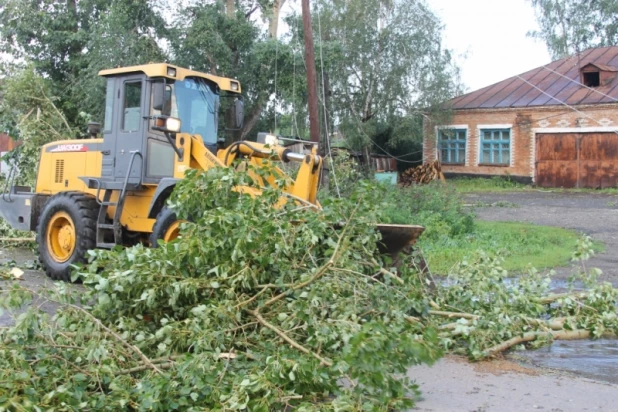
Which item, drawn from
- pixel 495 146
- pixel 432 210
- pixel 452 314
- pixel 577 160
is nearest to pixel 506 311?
pixel 452 314

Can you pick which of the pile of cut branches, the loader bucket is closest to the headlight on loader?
the loader bucket

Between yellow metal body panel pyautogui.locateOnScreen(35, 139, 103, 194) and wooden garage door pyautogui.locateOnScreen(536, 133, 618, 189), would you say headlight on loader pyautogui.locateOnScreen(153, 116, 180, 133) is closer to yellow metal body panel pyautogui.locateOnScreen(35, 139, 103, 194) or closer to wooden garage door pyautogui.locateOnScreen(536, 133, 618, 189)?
yellow metal body panel pyautogui.locateOnScreen(35, 139, 103, 194)

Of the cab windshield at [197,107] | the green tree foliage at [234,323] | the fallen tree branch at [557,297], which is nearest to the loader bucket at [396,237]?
the green tree foliage at [234,323]

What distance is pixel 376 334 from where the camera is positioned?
4.61 metres

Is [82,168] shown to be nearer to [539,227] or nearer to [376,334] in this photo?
[376,334]

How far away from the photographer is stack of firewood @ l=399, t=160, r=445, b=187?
3459cm

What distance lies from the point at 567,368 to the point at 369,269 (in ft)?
6.23

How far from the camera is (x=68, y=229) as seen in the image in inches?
434

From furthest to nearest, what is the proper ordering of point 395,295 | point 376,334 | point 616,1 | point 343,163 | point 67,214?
point 616,1
point 343,163
point 67,214
point 395,295
point 376,334

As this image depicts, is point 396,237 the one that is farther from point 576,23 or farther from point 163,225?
point 576,23

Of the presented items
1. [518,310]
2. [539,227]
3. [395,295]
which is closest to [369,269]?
[395,295]

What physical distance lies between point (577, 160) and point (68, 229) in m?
25.7

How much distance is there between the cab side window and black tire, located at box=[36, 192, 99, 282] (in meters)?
1.20

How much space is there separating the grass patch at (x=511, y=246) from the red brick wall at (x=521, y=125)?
15.2 metres
